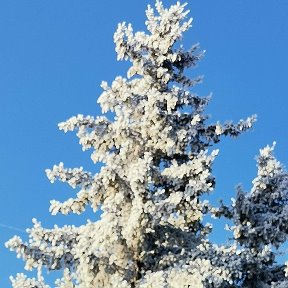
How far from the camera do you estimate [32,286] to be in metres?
16.3

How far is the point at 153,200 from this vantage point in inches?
584

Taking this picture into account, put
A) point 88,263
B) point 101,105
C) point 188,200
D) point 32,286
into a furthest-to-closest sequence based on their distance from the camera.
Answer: point 101,105 → point 32,286 → point 188,200 → point 88,263

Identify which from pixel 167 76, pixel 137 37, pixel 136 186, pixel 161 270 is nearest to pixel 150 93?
pixel 167 76

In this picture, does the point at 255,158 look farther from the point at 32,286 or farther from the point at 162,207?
the point at 32,286

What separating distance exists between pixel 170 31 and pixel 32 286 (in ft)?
28.8

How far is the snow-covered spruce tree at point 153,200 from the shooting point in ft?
48.3

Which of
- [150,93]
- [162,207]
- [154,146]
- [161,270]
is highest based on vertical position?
[150,93]

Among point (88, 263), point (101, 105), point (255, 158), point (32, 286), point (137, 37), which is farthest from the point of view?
point (255, 158)

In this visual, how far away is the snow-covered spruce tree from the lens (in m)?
14.7

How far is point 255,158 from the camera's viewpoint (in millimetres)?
22000

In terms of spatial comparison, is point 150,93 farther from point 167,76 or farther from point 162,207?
point 162,207

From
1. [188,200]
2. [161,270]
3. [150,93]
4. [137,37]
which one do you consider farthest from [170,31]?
[161,270]

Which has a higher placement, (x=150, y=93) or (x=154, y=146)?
(x=150, y=93)

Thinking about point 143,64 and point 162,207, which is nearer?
point 162,207
